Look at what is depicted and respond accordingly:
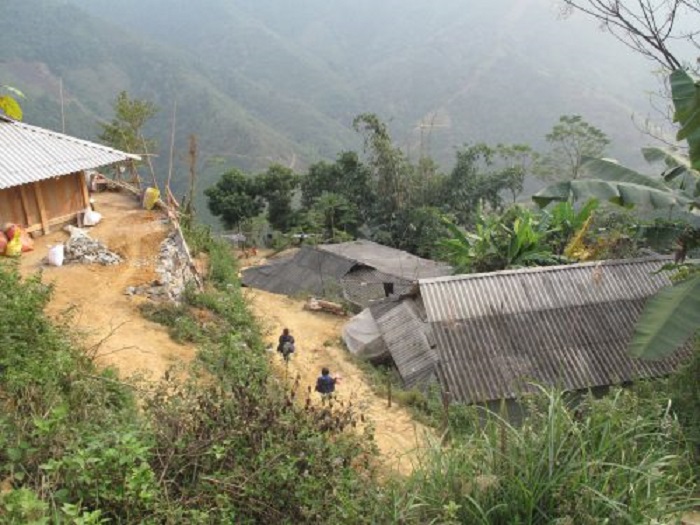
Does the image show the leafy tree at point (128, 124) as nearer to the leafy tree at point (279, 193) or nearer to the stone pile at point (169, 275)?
the leafy tree at point (279, 193)

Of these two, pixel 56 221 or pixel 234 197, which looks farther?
pixel 234 197

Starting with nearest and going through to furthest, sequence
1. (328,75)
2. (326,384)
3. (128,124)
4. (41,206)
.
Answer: (326,384) < (41,206) < (128,124) < (328,75)

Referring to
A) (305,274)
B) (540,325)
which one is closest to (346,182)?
(305,274)

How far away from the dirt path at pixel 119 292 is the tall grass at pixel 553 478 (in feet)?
15.7

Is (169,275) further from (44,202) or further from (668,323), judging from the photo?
(668,323)

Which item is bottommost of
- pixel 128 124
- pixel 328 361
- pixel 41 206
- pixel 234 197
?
pixel 234 197

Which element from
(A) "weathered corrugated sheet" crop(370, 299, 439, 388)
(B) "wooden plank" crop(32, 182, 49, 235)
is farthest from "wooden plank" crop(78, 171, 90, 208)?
(A) "weathered corrugated sheet" crop(370, 299, 439, 388)

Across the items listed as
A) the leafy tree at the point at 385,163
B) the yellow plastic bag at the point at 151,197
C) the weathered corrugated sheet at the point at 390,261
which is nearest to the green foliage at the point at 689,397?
the weathered corrugated sheet at the point at 390,261

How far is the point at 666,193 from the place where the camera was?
6508 mm

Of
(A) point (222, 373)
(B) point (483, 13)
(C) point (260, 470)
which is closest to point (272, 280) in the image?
(A) point (222, 373)

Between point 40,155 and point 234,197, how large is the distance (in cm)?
1795

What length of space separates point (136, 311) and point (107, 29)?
127 meters

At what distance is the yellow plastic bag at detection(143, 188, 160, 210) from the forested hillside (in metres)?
48.3

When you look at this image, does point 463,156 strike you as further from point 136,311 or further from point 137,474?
point 137,474
